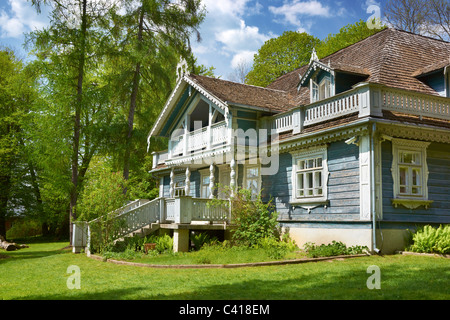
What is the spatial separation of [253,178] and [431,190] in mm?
7265

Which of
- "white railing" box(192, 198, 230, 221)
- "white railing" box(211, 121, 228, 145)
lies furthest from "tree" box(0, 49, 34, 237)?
"white railing" box(192, 198, 230, 221)

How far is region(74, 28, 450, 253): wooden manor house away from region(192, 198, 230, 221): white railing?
0.04m

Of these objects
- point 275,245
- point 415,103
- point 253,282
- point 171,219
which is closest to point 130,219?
point 171,219

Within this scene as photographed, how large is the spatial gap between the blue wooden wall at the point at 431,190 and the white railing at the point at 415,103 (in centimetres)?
106

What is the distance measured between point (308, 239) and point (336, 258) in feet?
10.0

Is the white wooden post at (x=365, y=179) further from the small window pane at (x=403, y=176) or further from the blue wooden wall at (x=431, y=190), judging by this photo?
the small window pane at (x=403, y=176)

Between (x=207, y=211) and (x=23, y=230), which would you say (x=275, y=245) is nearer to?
(x=207, y=211)

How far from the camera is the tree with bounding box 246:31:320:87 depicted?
39.1 meters

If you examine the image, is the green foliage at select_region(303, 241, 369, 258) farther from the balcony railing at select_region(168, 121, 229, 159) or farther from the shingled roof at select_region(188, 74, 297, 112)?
the shingled roof at select_region(188, 74, 297, 112)

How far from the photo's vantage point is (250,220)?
16609mm

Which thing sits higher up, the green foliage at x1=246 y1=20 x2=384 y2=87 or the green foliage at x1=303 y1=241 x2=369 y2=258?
the green foliage at x1=246 y1=20 x2=384 y2=87
